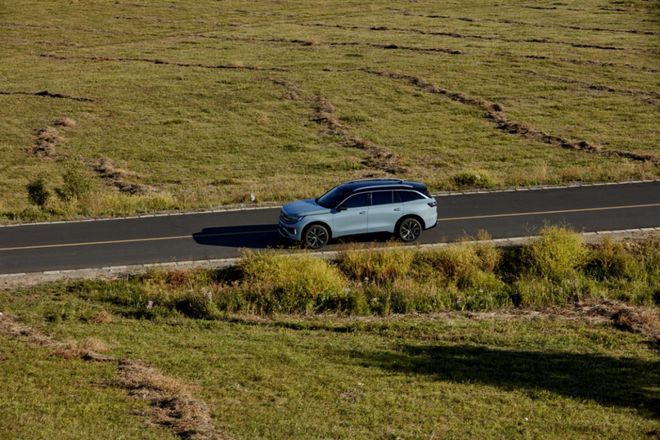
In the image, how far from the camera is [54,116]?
5241cm

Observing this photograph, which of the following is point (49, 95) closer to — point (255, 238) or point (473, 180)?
point (473, 180)

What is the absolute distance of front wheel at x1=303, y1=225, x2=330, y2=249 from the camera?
85.2ft

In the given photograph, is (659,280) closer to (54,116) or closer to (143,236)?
(143,236)

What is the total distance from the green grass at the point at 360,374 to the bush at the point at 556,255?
8.47 feet

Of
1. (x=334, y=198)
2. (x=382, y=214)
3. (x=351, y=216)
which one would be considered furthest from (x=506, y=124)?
(x=351, y=216)

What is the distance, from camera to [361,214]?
86.6 feet

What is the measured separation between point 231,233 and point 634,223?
463 inches

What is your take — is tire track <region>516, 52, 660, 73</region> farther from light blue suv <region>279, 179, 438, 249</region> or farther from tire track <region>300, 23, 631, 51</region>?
light blue suv <region>279, 179, 438, 249</region>

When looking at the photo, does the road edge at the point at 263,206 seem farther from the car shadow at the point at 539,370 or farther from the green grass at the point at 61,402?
the car shadow at the point at 539,370

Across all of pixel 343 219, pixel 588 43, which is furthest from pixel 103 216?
pixel 588 43

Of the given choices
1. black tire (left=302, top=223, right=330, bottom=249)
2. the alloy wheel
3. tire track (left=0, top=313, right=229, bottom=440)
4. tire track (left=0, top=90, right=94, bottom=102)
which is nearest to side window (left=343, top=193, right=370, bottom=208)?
black tire (left=302, top=223, right=330, bottom=249)

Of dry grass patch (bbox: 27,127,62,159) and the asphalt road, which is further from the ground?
dry grass patch (bbox: 27,127,62,159)

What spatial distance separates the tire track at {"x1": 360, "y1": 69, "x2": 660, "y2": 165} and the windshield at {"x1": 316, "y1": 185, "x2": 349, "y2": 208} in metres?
18.2

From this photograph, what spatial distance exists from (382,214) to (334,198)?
140 cm
